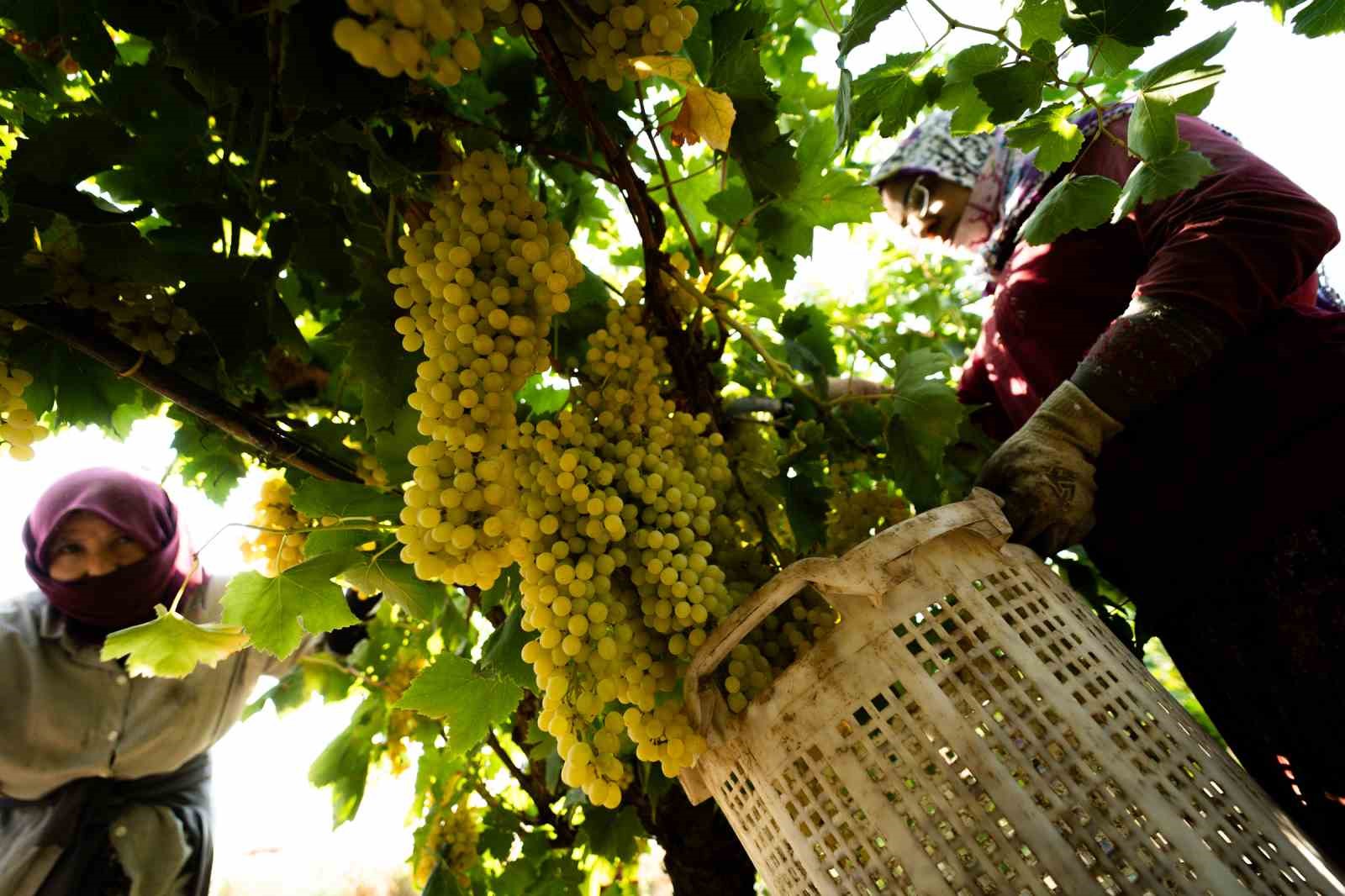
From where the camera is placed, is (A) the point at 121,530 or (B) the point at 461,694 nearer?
(B) the point at 461,694

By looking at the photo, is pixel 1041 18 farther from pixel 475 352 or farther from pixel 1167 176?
pixel 475 352

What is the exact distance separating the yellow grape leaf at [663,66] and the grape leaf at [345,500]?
57 cm

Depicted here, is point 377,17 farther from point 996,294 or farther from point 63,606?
point 63,606

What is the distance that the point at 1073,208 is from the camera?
0.86 metres

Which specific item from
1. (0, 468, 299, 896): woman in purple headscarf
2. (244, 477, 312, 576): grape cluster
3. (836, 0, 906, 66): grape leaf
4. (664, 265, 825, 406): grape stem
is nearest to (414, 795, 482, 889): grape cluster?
(0, 468, 299, 896): woman in purple headscarf

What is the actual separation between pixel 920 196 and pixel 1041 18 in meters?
1.08

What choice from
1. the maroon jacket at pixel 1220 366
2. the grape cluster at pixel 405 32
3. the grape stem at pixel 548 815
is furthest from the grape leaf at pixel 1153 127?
the grape stem at pixel 548 815

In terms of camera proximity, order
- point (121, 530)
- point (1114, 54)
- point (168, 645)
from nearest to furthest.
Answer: point (1114, 54) < point (168, 645) < point (121, 530)

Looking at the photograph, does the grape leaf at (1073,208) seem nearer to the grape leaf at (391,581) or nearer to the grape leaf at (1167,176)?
the grape leaf at (1167,176)

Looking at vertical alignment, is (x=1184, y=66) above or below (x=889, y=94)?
below

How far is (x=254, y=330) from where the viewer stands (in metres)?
0.97

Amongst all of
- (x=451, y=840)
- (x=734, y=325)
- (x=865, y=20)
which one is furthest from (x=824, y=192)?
(x=451, y=840)

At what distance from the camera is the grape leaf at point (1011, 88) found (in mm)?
Answer: 779

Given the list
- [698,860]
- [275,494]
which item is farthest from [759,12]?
[698,860]
